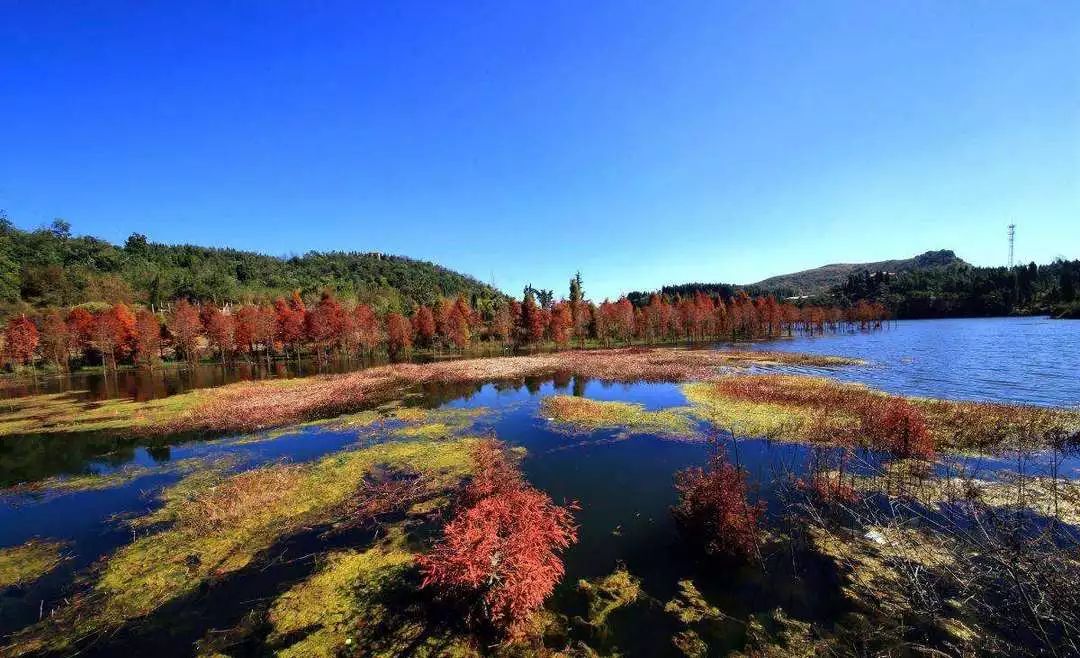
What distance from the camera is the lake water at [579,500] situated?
28.9 feet

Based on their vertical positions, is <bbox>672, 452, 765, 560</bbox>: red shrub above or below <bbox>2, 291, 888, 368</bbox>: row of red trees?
below

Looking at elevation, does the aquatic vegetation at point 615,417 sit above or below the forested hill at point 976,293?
below

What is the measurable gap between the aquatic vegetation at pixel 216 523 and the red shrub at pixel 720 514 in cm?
855

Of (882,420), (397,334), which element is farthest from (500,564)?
(397,334)

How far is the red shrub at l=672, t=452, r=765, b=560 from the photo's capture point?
33.9ft

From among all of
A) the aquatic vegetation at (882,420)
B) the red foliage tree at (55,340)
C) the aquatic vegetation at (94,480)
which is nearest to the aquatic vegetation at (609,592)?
the aquatic vegetation at (882,420)

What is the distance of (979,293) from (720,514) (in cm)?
18236

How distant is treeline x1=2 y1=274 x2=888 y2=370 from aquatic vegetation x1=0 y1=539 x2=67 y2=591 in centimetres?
6209

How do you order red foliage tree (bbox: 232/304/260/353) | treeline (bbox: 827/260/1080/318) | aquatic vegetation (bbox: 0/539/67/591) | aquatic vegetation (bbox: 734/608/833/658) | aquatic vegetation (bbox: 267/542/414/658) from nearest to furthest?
aquatic vegetation (bbox: 734/608/833/658), aquatic vegetation (bbox: 267/542/414/658), aquatic vegetation (bbox: 0/539/67/591), red foliage tree (bbox: 232/304/260/353), treeline (bbox: 827/260/1080/318)

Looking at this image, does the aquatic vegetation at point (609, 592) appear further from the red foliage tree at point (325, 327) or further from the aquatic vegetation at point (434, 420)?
the red foliage tree at point (325, 327)

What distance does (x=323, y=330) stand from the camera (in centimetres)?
7075

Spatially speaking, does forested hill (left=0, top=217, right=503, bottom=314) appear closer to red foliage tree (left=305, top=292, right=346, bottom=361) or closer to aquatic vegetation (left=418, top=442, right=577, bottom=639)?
red foliage tree (left=305, top=292, right=346, bottom=361)

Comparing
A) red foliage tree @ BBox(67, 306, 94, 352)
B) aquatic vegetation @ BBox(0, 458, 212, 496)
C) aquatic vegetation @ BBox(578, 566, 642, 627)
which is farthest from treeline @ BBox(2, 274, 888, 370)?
aquatic vegetation @ BBox(578, 566, 642, 627)

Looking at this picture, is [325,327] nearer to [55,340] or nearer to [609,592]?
[55,340]
